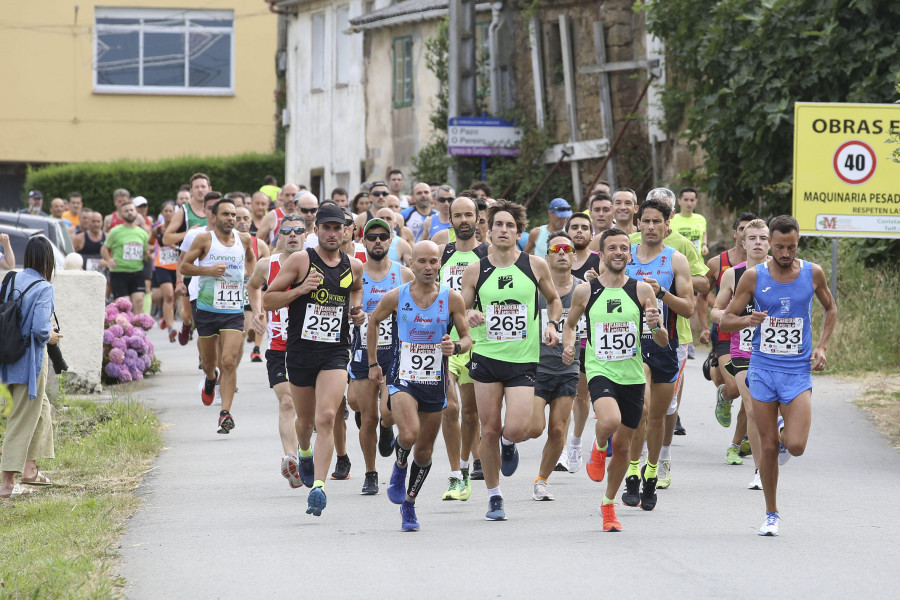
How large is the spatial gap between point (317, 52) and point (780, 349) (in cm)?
3518

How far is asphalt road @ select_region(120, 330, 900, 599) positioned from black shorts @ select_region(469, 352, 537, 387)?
0.86 meters

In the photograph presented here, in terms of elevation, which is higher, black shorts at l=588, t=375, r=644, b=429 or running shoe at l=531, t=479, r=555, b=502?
black shorts at l=588, t=375, r=644, b=429

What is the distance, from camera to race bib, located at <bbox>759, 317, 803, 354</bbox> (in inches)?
378

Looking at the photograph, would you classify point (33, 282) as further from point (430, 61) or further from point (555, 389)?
point (430, 61)

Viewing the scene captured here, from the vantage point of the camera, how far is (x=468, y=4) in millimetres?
28469

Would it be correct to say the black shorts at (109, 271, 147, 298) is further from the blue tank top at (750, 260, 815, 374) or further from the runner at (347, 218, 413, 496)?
the blue tank top at (750, 260, 815, 374)

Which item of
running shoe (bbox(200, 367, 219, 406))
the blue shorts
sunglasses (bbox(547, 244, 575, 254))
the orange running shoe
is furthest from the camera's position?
running shoe (bbox(200, 367, 219, 406))

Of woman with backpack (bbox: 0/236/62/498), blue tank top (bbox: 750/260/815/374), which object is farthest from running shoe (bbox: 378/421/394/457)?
blue tank top (bbox: 750/260/815/374)

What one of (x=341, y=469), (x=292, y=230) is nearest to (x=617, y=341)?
(x=341, y=469)

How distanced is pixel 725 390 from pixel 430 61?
2327 centimetres

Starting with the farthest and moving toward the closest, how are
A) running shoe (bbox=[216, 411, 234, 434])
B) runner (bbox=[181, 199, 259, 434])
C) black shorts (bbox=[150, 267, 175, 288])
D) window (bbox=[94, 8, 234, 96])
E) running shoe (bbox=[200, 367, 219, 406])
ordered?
window (bbox=[94, 8, 234, 96])
black shorts (bbox=[150, 267, 175, 288])
running shoe (bbox=[200, 367, 219, 406])
runner (bbox=[181, 199, 259, 434])
running shoe (bbox=[216, 411, 234, 434])

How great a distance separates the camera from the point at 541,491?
1102 centimetres

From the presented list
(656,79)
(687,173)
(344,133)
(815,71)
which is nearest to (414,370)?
(815,71)

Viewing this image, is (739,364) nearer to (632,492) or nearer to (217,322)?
(632,492)
